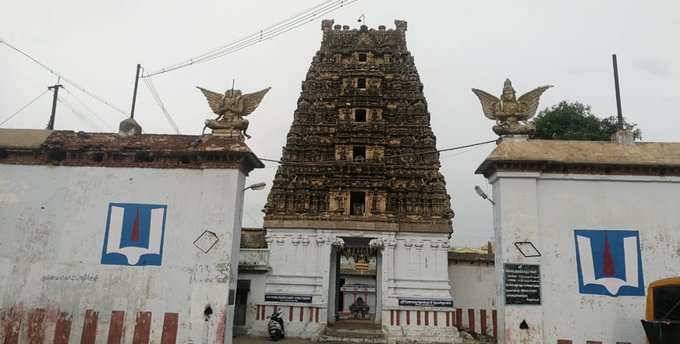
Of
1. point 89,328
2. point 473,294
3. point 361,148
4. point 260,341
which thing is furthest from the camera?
point 361,148

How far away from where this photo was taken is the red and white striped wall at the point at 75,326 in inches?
392

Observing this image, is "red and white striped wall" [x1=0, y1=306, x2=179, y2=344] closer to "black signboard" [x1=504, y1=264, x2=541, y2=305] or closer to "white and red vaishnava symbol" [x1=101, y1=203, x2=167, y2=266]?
"white and red vaishnava symbol" [x1=101, y1=203, x2=167, y2=266]

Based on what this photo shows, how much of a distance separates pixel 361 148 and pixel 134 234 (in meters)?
16.3

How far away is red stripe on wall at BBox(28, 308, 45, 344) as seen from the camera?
1006 centimetres

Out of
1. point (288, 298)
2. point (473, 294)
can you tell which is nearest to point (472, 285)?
point (473, 294)

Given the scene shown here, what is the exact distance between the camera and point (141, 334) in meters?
9.95

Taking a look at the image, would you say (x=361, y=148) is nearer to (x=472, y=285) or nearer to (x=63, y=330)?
(x=472, y=285)

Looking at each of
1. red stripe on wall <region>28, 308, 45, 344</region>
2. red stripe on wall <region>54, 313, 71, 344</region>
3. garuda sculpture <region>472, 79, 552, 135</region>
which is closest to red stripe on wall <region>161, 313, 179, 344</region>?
red stripe on wall <region>54, 313, 71, 344</region>

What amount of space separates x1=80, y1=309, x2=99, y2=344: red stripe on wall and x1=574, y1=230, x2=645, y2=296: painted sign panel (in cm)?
942

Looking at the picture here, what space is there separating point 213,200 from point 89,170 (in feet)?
9.21

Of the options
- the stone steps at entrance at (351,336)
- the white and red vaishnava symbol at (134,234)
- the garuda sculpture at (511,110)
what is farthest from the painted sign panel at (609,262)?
the stone steps at entrance at (351,336)

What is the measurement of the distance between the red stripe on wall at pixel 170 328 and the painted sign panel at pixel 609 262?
7.78 m

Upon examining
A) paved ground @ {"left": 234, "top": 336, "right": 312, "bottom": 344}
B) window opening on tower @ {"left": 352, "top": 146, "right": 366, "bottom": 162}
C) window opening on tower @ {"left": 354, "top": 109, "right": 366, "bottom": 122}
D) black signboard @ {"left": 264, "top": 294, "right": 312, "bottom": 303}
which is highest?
window opening on tower @ {"left": 354, "top": 109, "right": 366, "bottom": 122}

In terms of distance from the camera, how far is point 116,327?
10008 millimetres
